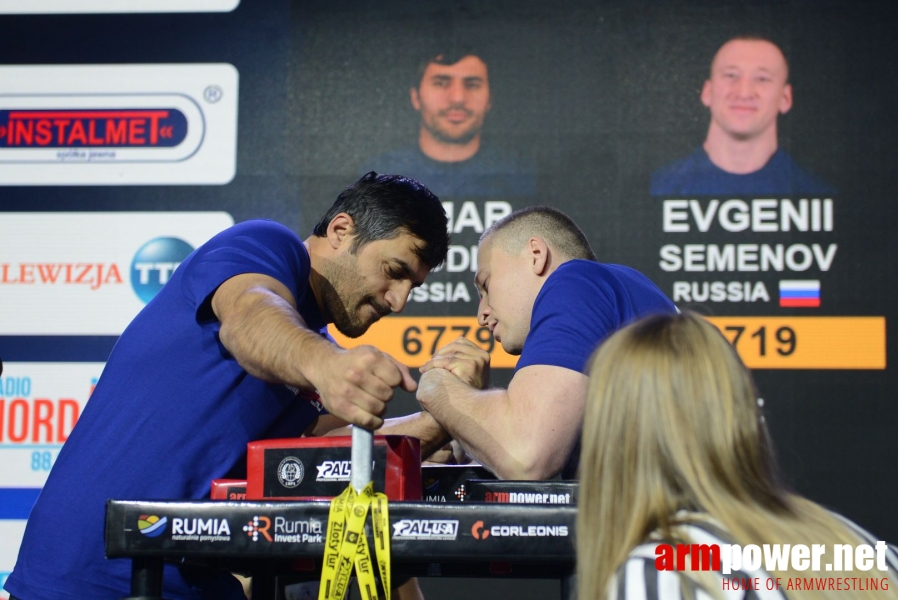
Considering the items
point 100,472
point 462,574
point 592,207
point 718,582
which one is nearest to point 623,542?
point 718,582

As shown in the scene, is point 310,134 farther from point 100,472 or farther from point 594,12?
point 100,472

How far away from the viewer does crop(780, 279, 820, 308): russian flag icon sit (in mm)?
2857

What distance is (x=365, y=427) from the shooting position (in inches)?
37.3

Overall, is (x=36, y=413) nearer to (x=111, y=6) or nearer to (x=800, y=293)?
(x=111, y=6)

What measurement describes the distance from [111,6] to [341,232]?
2.03m

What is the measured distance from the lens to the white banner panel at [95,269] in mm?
3080

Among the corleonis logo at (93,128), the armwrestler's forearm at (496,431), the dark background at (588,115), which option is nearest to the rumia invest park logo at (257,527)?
the armwrestler's forearm at (496,431)

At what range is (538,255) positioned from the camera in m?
1.89

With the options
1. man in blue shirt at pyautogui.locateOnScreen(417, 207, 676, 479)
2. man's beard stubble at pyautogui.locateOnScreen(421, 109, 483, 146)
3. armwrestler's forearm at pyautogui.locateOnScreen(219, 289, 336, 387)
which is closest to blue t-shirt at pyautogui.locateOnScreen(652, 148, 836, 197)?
man's beard stubble at pyautogui.locateOnScreen(421, 109, 483, 146)

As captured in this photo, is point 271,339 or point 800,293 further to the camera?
point 800,293

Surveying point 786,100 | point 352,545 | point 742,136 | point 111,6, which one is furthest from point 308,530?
point 111,6

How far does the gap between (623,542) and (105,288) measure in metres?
2.68

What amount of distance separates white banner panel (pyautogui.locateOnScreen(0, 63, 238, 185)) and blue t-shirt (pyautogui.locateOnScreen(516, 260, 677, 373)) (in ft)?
6.08

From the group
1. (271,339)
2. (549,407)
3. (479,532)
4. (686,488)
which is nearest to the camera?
(686,488)
